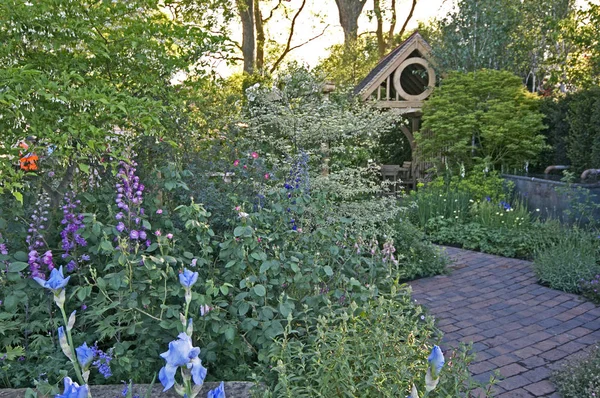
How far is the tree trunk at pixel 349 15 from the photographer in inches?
773

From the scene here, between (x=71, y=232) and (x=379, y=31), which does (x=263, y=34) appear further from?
(x=71, y=232)

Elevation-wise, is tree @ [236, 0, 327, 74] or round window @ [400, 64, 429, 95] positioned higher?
tree @ [236, 0, 327, 74]

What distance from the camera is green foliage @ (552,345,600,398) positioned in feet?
9.42

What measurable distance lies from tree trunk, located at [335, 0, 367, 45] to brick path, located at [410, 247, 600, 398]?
1560cm

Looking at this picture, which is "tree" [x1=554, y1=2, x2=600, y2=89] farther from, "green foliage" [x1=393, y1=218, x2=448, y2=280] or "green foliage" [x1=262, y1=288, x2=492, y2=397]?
"green foliage" [x1=262, y1=288, x2=492, y2=397]

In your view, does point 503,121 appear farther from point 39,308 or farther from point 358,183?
point 39,308

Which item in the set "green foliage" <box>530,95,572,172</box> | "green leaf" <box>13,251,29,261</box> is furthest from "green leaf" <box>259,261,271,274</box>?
"green foliage" <box>530,95,572,172</box>

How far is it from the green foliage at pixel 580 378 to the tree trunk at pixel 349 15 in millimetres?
17883

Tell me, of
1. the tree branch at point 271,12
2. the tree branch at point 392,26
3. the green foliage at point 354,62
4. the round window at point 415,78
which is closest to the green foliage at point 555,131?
the round window at point 415,78

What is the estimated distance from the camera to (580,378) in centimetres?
303

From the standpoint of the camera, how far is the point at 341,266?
3258mm

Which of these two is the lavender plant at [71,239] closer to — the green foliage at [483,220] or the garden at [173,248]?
the garden at [173,248]

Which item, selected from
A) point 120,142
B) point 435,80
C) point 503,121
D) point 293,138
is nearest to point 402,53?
point 435,80

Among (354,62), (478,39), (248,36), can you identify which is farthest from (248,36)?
(478,39)
